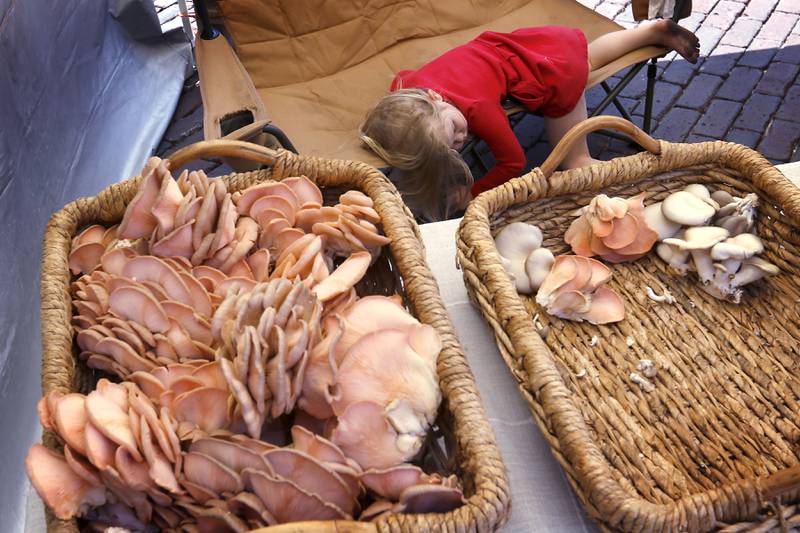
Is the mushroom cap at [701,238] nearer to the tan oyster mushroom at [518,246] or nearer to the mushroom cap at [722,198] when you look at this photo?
the mushroom cap at [722,198]

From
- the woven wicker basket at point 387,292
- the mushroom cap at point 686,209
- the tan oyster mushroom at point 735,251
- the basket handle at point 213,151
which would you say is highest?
the basket handle at point 213,151

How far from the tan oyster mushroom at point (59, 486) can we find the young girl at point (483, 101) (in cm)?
127

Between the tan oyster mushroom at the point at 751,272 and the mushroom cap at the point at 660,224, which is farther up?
the mushroom cap at the point at 660,224

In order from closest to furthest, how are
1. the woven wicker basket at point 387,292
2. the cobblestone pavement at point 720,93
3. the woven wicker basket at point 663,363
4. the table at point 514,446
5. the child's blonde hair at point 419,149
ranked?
the woven wicker basket at point 387,292, the woven wicker basket at point 663,363, the table at point 514,446, the child's blonde hair at point 419,149, the cobblestone pavement at point 720,93

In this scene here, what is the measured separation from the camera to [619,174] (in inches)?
49.1

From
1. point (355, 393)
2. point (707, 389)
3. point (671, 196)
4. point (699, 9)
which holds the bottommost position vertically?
point (699, 9)

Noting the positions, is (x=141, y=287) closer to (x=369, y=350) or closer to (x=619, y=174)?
(x=369, y=350)

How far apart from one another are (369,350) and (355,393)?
0.16 ft

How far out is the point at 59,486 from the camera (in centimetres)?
70

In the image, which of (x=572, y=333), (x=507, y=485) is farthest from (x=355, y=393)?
(x=572, y=333)

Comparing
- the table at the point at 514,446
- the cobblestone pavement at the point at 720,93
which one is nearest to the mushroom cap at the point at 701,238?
the table at the point at 514,446

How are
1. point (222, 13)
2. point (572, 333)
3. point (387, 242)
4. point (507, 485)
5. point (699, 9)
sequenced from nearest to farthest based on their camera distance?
point (507, 485) → point (387, 242) → point (572, 333) → point (222, 13) → point (699, 9)

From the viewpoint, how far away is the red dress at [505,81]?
1.96 metres

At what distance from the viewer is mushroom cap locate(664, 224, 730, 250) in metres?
1.21
